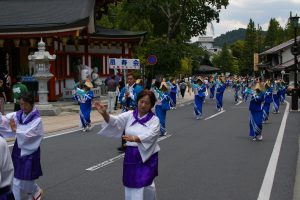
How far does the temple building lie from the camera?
22.1 metres

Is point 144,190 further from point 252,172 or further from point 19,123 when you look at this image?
point 252,172

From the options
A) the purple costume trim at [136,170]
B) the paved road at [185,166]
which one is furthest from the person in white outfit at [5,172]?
the paved road at [185,166]

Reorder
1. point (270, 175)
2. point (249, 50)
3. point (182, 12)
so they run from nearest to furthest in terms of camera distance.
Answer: point (270, 175) → point (182, 12) → point (249, 50)

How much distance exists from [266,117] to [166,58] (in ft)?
52.0

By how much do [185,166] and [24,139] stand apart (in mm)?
4149

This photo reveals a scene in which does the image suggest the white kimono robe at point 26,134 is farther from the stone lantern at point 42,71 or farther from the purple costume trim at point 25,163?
the stone lantern at point 42,71

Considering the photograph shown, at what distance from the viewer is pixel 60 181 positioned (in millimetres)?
7953

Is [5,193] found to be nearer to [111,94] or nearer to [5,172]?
[5,172]

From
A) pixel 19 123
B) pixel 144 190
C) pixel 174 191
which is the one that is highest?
pixel 19 123

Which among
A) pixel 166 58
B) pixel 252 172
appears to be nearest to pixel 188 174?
pixel 252 172

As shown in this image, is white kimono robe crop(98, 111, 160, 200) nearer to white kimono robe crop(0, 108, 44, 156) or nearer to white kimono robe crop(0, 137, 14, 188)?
white kimono robe crop(0, 108, 44, 156)

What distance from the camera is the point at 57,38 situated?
23703 mm

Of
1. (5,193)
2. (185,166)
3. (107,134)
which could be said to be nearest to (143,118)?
(107,134)

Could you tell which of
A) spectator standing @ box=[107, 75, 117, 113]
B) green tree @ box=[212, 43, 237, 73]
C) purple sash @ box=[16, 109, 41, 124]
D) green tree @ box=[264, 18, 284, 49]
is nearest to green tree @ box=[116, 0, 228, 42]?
spectator standing @ box=[107, 75, 117, 113]
